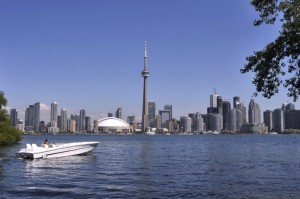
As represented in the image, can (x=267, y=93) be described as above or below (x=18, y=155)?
above

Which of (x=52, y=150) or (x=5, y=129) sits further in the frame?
(x=5, y=129)

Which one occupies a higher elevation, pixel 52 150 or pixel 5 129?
pixel 5 129

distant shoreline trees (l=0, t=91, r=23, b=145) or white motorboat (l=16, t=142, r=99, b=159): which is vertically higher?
distant shoreline trees (l=0, t=91, r=23, b=145)

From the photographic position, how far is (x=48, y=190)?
28188mm

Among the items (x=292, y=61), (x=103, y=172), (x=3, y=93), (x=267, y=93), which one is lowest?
(x=103, y=172)

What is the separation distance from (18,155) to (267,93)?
4505cm

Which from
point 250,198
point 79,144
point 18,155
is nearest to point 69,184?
point 250,198

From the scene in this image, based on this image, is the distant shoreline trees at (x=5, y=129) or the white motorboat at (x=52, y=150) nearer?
the white motorboat at (x=52, y=150)

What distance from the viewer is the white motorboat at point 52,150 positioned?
5322 cm

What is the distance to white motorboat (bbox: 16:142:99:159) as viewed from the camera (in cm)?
5322

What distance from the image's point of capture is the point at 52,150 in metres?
55.6

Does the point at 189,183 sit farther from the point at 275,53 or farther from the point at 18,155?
the point at 18,155

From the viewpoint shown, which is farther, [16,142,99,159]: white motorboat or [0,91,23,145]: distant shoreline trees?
[0,91,23,145]: distant shoreline trees

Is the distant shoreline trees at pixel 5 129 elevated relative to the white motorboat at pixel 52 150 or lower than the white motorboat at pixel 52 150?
elevated
